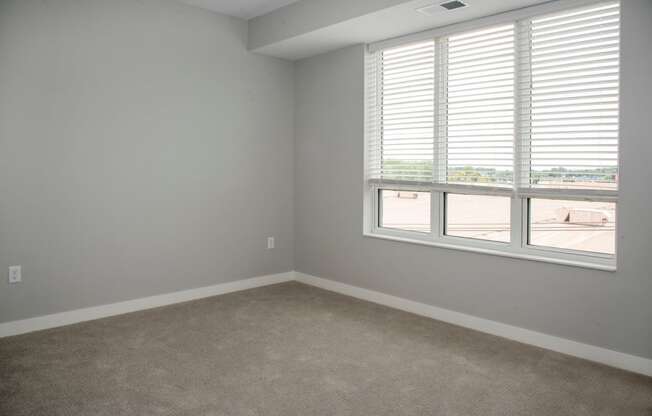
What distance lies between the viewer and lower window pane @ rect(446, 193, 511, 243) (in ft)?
12.2

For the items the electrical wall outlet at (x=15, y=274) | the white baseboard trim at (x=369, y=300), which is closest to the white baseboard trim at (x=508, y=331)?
the white baseboard trim at (x=369, y=300)

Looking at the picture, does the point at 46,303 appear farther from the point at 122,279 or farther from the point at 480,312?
the point at 480,312

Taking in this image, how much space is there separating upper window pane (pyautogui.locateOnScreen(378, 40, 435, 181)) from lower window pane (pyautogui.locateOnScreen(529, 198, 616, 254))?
0.98m

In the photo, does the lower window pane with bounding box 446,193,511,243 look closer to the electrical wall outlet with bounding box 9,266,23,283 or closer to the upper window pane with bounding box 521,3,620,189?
the upper window pane with bounding box 521,3,620,189

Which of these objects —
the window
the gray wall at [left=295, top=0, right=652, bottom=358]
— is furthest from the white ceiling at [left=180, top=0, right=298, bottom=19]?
the window

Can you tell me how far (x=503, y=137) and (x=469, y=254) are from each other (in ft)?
3.05

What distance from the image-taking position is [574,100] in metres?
3.21

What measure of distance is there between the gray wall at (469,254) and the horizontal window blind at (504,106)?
0.48 ft

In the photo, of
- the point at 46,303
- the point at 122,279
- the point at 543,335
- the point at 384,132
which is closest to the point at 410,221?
the point at 384,132

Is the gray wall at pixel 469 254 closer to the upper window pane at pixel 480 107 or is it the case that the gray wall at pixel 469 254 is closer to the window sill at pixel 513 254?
the window sill at pixel 513 254

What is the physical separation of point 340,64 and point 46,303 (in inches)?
129

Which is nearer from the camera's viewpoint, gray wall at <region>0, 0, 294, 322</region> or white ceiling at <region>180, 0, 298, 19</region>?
gray wall at <region>0, 0, 294, 322</region>

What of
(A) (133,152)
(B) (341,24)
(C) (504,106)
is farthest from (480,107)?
(A) (133,152)

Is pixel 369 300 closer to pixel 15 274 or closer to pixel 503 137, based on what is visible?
pixel 503 137
